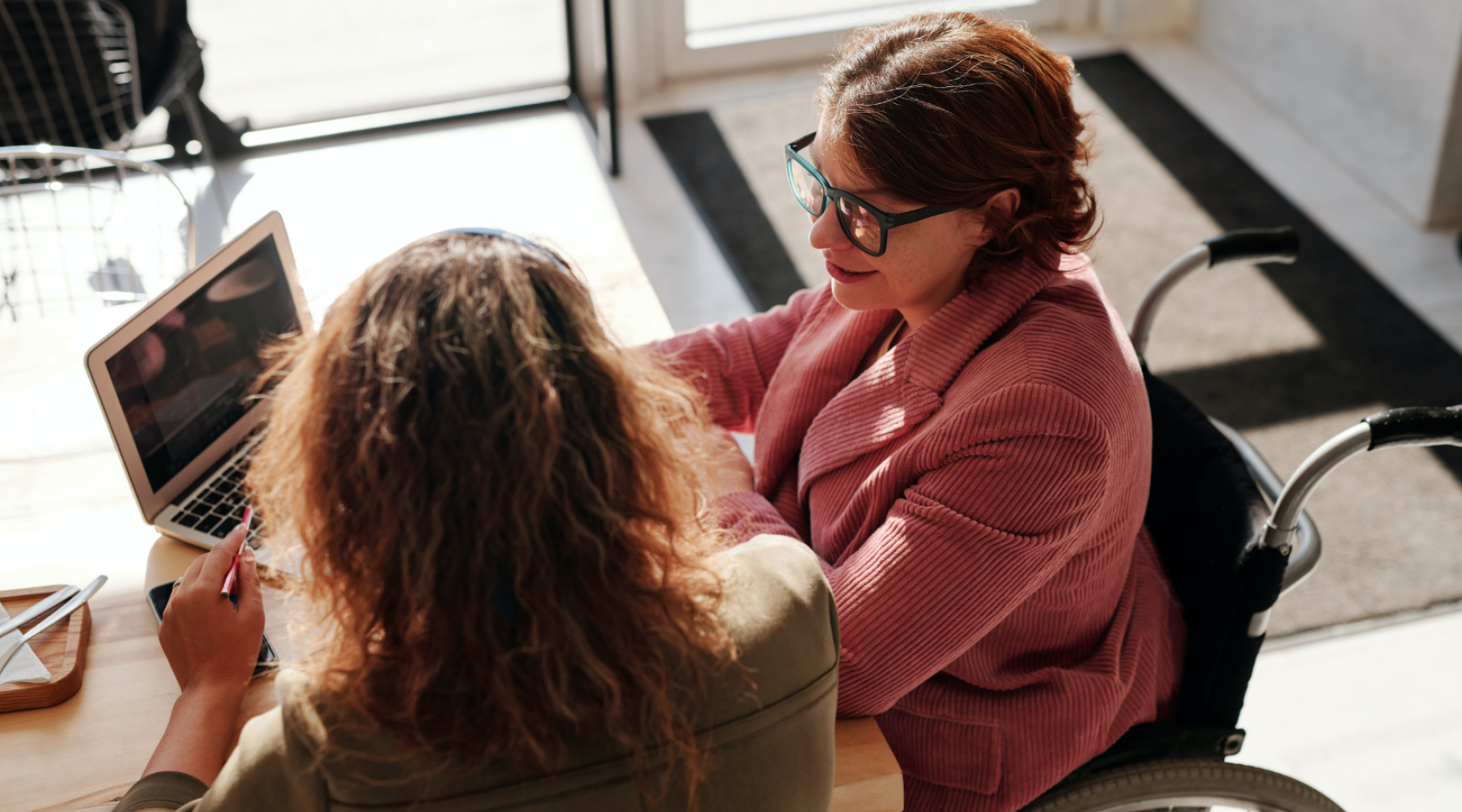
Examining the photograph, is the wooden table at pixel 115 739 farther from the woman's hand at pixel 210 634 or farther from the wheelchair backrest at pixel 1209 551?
the wheelchair backrest at pixel 1209 551

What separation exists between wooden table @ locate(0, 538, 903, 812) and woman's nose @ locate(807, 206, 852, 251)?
0.52 meters

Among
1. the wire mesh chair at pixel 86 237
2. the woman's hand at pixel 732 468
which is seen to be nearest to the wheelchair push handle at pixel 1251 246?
the woman's hand at pixel 732 468

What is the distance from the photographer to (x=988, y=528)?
116cm

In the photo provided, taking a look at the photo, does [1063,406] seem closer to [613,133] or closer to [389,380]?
[389,380]

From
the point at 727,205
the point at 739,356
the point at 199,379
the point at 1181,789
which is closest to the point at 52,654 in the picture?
the point at 199,379

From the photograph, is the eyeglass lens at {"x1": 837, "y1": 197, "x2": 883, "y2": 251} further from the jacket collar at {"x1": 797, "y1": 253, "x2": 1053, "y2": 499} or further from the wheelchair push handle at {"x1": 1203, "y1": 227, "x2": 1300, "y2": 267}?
the wheelchair push handle at {"x1": 1203, "y1": 227, "x2": 1300, "y2": 267}

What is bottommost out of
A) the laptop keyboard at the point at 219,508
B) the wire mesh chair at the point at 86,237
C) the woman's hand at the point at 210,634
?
the wire mesh chair at the point at 86,237

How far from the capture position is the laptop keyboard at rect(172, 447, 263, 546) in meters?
1.35

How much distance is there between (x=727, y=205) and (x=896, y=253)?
2227 millimetres

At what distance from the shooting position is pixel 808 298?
1.67 meters

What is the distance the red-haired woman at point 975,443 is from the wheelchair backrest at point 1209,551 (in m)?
0.03

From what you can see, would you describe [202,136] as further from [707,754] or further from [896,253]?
[707,754]

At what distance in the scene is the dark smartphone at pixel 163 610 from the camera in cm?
118

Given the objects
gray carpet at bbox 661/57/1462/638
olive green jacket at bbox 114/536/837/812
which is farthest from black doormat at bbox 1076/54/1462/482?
olive green jacket at bbox 114/536/837/812
